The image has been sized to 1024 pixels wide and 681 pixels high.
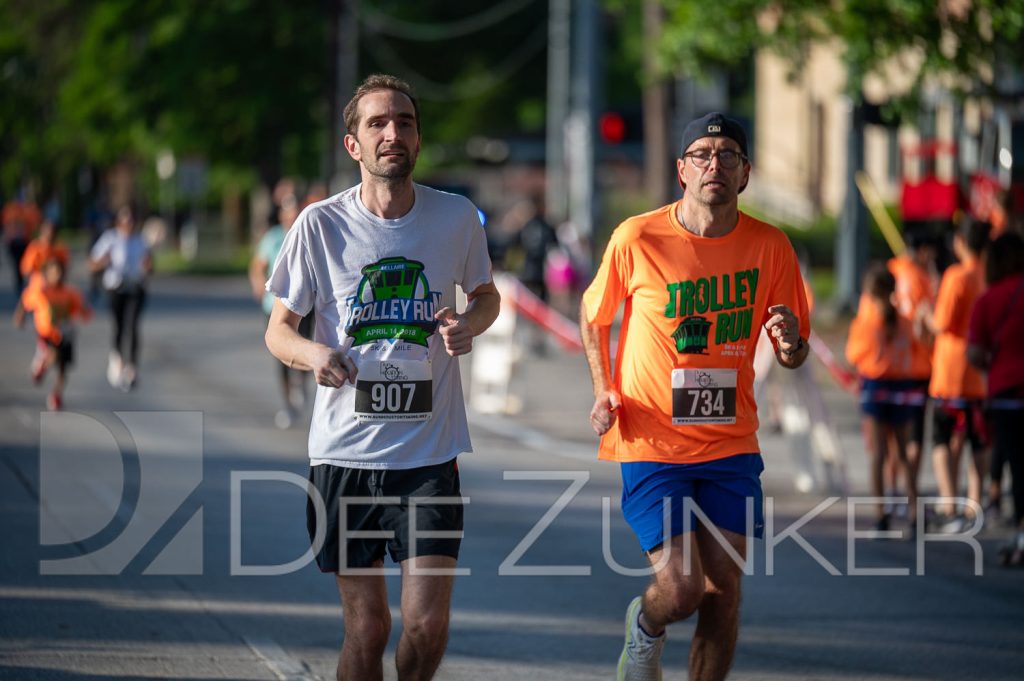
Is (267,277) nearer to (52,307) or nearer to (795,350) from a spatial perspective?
(52,307)

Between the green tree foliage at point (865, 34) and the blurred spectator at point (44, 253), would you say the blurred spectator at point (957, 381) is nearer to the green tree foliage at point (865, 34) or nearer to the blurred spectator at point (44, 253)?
the green tree foliage at point (865, 34)

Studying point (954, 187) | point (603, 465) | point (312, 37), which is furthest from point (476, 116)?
point (603, 465)

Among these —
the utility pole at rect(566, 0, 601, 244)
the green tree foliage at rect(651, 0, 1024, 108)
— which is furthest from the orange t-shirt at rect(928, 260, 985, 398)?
the utility pole at rect(566, 0, 601, 244)

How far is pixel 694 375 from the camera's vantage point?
5.61 metres

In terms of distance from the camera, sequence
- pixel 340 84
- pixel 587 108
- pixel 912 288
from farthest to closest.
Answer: pixel 340 84
pixel 587 108
pixel 912 288

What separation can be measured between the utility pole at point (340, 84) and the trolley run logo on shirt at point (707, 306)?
2677 cm

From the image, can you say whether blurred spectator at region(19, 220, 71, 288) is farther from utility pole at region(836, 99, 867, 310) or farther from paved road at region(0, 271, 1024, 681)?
utility pole at region(836, 99, 867, 310)

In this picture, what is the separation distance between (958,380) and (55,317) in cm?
846

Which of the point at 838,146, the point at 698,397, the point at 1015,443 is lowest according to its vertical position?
the point at 1015,443

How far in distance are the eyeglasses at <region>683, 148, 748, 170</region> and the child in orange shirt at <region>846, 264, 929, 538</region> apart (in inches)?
186

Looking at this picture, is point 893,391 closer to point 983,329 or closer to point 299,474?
point 983,329

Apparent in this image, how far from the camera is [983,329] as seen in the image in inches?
370

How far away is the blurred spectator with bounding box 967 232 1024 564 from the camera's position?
9.36m

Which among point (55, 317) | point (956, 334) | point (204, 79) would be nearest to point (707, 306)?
point (956, 334)
